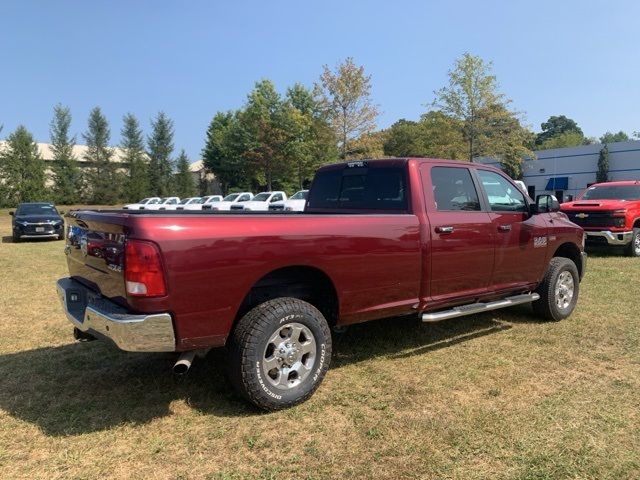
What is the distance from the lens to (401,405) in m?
3.72

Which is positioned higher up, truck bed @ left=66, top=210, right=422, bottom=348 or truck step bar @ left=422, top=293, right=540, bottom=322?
truck bed @ left=66, top=210, right=422, bottom=348

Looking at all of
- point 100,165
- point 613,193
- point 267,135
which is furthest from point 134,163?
point 613,193

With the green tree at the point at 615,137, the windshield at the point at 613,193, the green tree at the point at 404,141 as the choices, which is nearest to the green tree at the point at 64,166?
the green tree at the point at 404,141

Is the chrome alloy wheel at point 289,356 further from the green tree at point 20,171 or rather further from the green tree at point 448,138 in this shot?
the green tree at point 20,171

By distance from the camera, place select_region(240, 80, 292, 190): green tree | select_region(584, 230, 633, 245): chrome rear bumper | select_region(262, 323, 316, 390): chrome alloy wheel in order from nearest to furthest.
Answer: select_region(262, 323, 316, 390): chrome alloy wheel, select_region(584, 230, 633, 245): chrome rear bumper, select_region(240, 80, 292, 190): green tree

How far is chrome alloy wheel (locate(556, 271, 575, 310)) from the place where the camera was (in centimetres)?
599

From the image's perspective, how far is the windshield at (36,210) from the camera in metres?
17.8

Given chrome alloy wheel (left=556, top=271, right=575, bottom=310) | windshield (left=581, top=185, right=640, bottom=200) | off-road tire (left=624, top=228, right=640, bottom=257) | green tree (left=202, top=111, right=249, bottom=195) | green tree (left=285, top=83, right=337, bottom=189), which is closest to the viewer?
chrome alloy wheel (left=556, top=271, right=575, bottom=310)

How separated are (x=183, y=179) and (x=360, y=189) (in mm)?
60467

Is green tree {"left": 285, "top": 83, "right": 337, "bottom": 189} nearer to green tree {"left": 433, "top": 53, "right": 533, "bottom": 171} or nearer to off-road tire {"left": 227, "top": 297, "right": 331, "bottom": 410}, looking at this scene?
green tree {"left": 433, "top": 53, "right": 533, "bottom": 171}

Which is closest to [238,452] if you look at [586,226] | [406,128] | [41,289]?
[41,289]

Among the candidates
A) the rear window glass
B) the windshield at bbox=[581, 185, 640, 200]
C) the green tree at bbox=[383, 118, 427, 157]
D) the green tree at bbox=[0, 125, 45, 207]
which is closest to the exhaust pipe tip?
the rear window glass

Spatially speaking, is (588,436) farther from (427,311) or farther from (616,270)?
(616,270)

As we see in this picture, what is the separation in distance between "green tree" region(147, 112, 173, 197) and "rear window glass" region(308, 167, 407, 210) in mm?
59252
